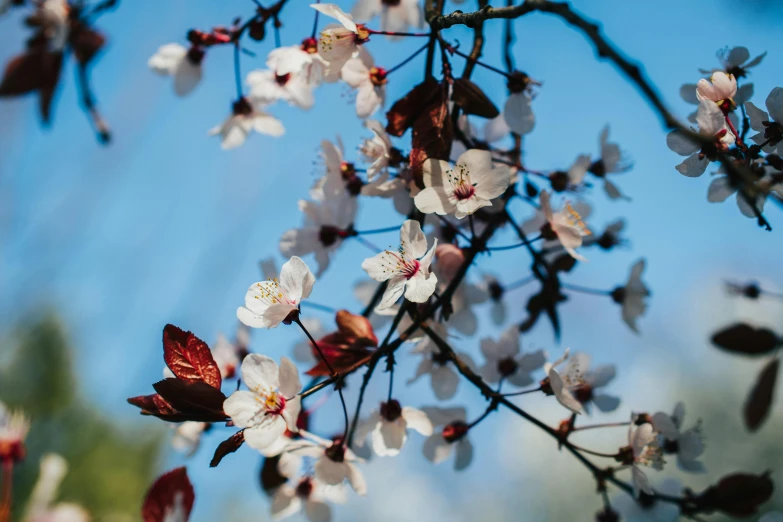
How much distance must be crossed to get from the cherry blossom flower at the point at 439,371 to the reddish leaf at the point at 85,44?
118cm

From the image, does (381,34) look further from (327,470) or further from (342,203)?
(327,470)

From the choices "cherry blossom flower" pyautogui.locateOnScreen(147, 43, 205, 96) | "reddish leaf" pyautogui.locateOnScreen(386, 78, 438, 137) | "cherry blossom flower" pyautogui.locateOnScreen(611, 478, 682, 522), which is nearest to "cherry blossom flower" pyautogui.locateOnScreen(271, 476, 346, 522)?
"cherry blossom flower" pyautogui.locateOnScreen(611, 478, 682, 522)

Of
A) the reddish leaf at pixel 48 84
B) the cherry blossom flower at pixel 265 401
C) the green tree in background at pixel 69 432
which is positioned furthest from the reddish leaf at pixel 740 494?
the green tree in background at pixel 69 432

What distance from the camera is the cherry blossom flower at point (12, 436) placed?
52.2 inches

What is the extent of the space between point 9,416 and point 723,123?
1.53 meters

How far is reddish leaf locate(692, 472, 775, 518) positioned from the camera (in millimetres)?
1029

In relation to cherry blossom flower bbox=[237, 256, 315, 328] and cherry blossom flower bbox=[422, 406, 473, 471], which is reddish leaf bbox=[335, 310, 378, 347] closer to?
cherry blossom flower bbox=[237, 256, 315, 328]

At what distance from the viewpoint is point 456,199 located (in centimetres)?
94

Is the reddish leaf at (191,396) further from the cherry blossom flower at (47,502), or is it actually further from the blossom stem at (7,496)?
the cherry blossom flower at (47,502)

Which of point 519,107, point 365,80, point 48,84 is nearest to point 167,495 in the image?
point 365,80

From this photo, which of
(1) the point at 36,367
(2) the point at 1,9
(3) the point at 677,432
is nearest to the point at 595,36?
(3) the point at 677,432

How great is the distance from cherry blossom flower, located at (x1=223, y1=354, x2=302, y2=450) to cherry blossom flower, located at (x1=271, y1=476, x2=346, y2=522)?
16.9 inches

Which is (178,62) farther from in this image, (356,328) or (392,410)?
(392,410)

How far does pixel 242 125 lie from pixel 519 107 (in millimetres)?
612
